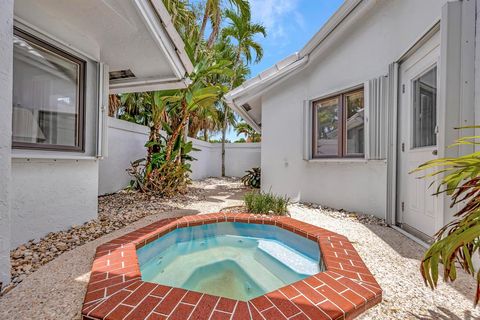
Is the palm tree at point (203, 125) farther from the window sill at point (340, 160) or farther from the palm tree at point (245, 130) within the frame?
the window sill at point (340, 160)

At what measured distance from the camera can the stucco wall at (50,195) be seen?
3.07 meters

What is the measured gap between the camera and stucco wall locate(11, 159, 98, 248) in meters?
3.07

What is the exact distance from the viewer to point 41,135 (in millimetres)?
3561

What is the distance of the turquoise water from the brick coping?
457 mm

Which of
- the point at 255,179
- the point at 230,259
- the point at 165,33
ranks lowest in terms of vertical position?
the point at 230,259

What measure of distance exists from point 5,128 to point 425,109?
5.29m

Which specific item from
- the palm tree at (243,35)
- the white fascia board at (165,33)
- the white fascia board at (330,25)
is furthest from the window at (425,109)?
the palm tree at (243,35)

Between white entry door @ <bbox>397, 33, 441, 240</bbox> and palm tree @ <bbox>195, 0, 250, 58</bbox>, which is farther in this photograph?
palm tree @ <bbox>195, 0, 250, 58</bbox>

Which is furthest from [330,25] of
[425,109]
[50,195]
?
[50,195]

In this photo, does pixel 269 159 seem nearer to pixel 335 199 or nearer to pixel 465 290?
pixel 335 199

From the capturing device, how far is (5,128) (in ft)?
7.05

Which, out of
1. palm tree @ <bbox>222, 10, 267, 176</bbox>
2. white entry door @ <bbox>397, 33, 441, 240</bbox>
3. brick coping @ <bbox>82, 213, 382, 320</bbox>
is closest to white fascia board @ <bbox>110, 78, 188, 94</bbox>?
brick coping @ <bbox>82, 213, 382, 320</bbox>

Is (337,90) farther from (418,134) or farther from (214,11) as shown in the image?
(214,11)

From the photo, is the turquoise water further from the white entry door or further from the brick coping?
the white entry door
